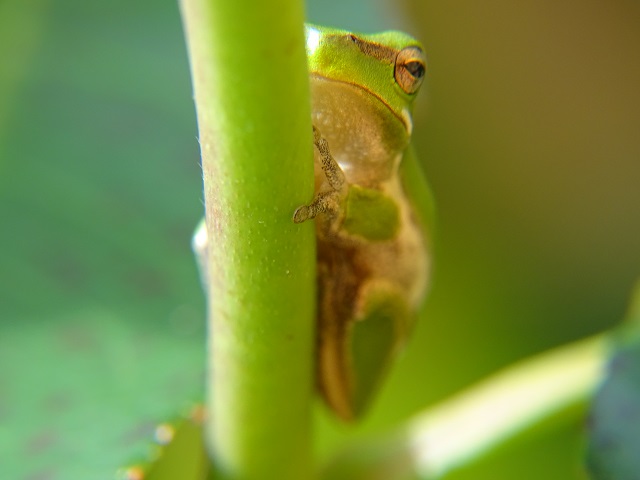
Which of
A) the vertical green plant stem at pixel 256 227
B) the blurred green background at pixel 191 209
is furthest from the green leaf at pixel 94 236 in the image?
the vertical green plant stem at pixel 256 227

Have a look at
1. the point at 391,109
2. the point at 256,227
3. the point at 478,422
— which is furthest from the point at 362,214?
the point at 256,227

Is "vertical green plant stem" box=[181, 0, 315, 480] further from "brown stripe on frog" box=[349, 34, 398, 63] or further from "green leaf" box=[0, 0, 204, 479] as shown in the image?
"brown stripe on frog" box=[349, 34, 398, 63]

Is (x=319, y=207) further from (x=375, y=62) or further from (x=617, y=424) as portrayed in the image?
(x=617, y=424)

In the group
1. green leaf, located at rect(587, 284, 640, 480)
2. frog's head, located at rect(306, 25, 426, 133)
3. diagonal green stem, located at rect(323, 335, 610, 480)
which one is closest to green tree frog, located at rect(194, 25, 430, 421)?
frog's head, located at rect(306, 25, 426, 133)

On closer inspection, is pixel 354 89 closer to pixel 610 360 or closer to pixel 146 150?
pixel 610 360

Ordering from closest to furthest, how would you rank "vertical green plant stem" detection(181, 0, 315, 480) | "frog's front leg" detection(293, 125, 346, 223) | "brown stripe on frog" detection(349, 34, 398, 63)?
"vertical green plant stem" detection(181, 0, 315, 480) < "frog's front leg" detection(293, 125, 346, 223) < "brown stripe on frog" detection(349, 34, 398, 63)

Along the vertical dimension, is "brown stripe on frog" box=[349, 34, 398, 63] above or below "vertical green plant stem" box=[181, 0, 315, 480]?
above

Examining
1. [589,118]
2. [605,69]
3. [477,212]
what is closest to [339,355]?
[477,212]
